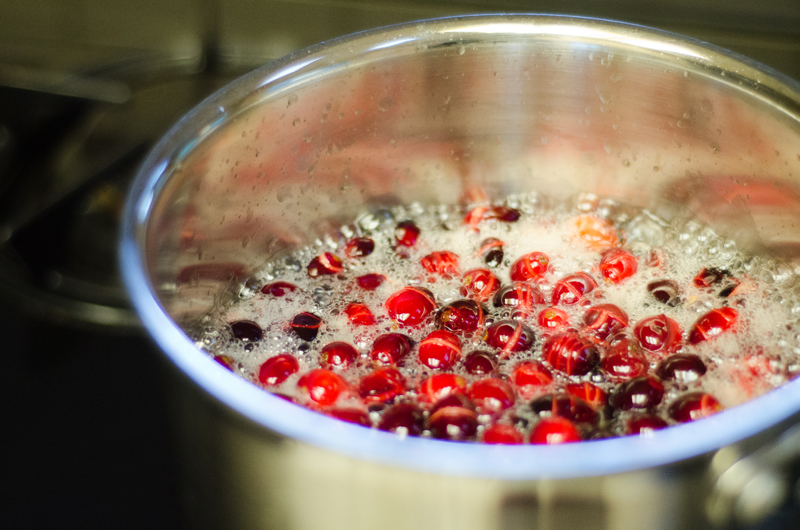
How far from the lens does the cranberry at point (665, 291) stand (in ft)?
1.81

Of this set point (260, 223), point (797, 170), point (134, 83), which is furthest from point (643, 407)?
point (134, 83)

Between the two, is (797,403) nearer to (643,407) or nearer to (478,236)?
(643,407)

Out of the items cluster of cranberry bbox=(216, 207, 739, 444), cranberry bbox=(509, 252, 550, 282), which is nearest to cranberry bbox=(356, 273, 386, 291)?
cluster of cranberry bbox=(216, 207, 739, 444)

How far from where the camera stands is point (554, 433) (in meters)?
0.39

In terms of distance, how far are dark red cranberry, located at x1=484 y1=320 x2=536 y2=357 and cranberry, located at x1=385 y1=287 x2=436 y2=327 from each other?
52 millimetres

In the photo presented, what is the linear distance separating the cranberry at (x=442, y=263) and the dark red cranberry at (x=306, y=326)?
108 mm

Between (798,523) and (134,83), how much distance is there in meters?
0.91

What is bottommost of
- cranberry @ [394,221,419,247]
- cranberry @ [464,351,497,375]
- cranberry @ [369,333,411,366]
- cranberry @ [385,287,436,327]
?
cranberry @ [464,351,497,375]

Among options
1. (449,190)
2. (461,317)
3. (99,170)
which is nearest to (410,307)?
(461,317)

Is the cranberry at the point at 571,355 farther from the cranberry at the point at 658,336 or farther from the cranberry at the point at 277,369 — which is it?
the cranberry at the point at 277,369

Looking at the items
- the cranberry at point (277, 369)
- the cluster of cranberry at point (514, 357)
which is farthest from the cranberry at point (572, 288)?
the cranberry at point (277, 369)

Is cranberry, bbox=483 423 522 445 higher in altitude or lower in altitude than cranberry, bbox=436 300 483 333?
lower

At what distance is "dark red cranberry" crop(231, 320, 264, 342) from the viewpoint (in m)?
0.52

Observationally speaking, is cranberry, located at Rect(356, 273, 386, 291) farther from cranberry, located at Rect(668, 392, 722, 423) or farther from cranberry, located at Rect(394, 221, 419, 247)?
cranberry, located at Rect(668, 392, 722, 423)
